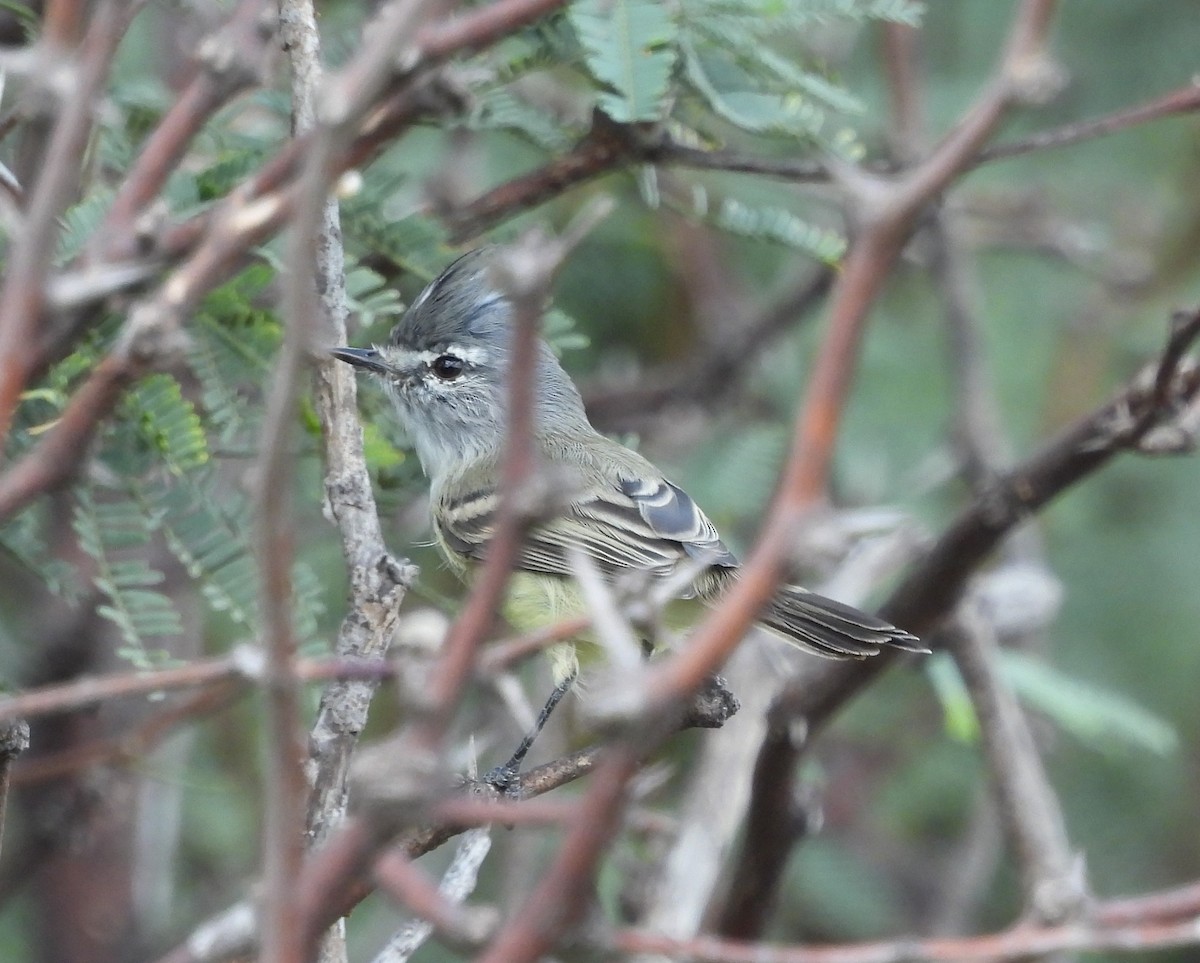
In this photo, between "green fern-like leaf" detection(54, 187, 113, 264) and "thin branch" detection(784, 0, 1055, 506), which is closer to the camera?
"thin branch" detection(784, 0, 1055, 506)

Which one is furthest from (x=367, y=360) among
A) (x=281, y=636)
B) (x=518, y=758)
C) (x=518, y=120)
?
(x=281, y=636)

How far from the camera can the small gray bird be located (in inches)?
126

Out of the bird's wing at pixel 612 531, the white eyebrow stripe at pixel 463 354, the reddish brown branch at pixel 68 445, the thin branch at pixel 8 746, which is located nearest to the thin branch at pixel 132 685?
the reddish brown branch at pixel 68 445

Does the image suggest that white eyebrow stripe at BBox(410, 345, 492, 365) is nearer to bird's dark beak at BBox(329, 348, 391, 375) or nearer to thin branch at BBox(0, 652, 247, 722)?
bird's dark beak at BBox(329, 348, 391, 375)

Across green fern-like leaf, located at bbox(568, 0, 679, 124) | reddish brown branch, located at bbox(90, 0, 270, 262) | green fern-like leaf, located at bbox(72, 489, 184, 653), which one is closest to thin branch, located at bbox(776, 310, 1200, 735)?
green fern-like leaf, located at bbox(568, 0, 679, 124)

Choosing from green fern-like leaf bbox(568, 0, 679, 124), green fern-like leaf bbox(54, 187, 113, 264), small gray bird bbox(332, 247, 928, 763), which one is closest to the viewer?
green fern-like leaf bbox(54, 187, 113, 264)

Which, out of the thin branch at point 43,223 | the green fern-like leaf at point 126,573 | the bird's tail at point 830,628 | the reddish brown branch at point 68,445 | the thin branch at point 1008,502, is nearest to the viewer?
the thin branch at point 43,223

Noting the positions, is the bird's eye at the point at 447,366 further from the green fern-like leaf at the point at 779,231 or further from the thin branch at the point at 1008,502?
the thin branch at the point at 1008,502

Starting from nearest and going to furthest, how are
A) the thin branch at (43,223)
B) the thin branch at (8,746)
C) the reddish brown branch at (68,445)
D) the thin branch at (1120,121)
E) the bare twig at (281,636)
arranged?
the bare twig at (281,636)
the thin branch at (43,223)
the reddish brown branch at (68,445)
the thin branch at (8,746)
the thin branch at (1120,121)

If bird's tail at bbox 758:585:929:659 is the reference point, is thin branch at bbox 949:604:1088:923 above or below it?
below

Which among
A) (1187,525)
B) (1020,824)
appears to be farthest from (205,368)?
(1187,525)

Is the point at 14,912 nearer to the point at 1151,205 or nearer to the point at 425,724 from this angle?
the point at 425,724

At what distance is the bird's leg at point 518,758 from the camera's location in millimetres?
3074

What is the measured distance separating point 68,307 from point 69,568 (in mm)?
1335
